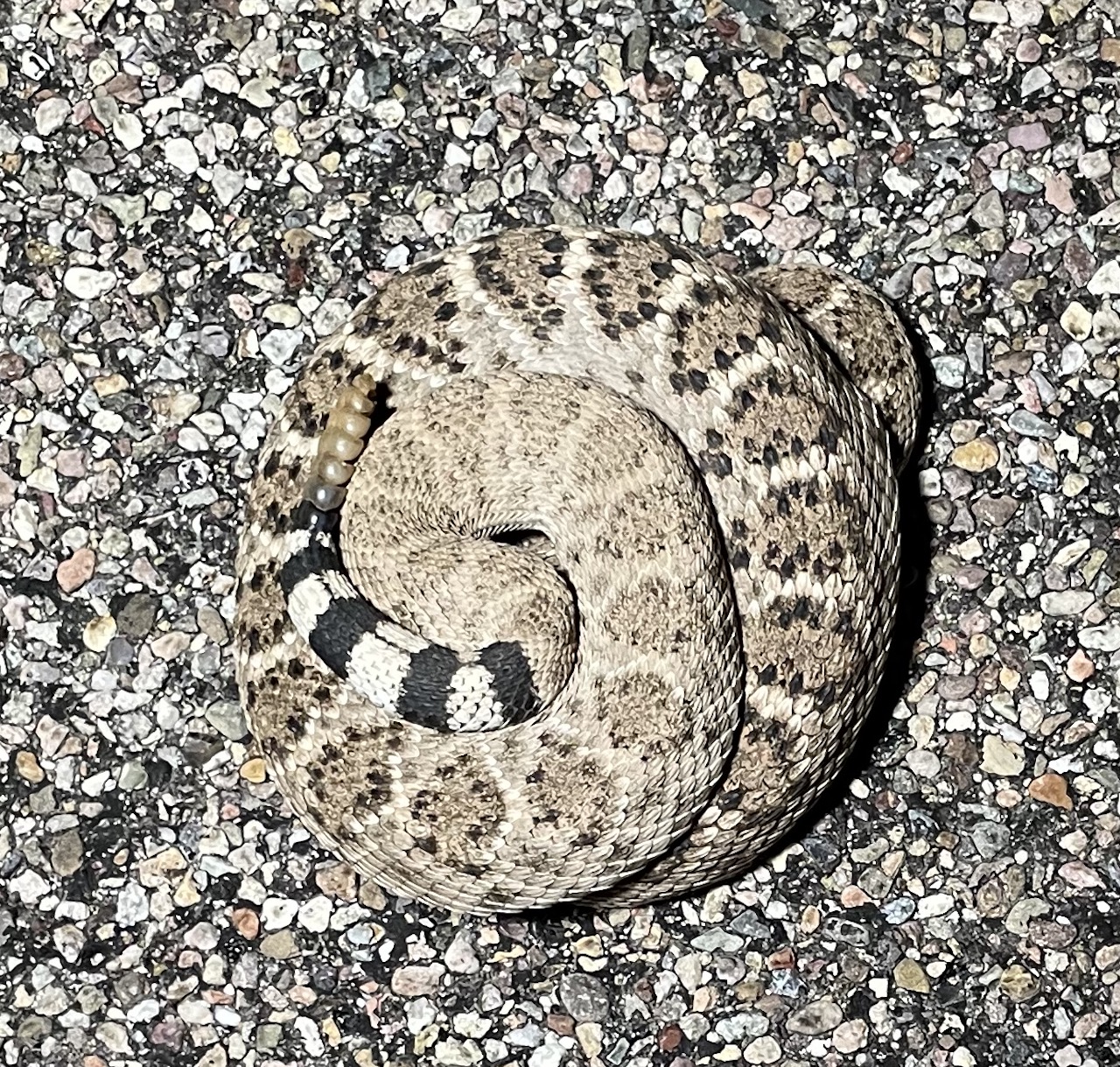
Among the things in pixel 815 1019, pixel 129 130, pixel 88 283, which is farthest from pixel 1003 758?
pixel 129 130

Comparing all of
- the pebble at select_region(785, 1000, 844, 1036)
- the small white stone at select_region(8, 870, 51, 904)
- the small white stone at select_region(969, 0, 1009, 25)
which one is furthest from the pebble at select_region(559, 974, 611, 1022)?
the small white stone at select_region(969, 0, 1009, 25)

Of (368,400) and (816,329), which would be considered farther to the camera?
(816,329)

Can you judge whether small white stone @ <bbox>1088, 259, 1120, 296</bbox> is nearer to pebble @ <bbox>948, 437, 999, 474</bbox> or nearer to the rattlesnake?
pebble @ <bbox>948, 437, 999, 474</bbox>

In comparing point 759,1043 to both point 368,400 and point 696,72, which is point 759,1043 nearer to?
point 368,400

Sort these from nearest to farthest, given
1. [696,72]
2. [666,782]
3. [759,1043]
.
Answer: [666,782] → [759,1043] → [696,72]

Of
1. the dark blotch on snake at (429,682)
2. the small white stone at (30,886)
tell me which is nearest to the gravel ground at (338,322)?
the small white stone at (30,886)

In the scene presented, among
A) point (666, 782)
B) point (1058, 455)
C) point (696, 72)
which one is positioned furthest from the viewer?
point (696, 72)

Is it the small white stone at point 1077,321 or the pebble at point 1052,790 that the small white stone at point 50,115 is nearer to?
the small white stone at point 1077,321

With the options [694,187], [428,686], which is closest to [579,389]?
[428,686]
